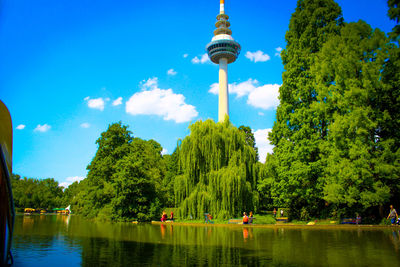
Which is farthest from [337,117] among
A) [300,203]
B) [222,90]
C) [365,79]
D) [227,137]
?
[222,90]

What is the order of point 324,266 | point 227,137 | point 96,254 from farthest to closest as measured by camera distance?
point 227,137 → point 96,254 → point 324,266

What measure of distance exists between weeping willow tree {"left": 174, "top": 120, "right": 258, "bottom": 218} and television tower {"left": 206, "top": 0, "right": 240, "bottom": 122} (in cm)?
5133

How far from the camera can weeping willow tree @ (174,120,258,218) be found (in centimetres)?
2558

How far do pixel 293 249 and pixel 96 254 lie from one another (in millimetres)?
6801

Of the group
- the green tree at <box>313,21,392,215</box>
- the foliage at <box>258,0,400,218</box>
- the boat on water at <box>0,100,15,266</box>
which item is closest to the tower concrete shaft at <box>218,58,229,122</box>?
the foliage at <box>258,0,400,218</box>

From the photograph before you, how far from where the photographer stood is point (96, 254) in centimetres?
1011

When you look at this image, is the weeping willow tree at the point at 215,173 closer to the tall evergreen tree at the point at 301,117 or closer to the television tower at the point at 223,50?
the tall evergreen tree at the point at 301,117

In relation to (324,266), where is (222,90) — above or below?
above

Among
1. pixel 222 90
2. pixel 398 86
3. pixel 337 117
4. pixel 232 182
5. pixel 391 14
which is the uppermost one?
pixel 222 90

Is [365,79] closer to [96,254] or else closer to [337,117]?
[337,117]

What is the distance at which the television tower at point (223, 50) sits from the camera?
81.8m

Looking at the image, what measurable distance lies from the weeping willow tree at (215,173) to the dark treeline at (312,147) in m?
0.09

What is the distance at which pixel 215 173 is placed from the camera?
26281 mm

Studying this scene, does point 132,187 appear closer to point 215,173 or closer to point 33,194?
point 215,173
